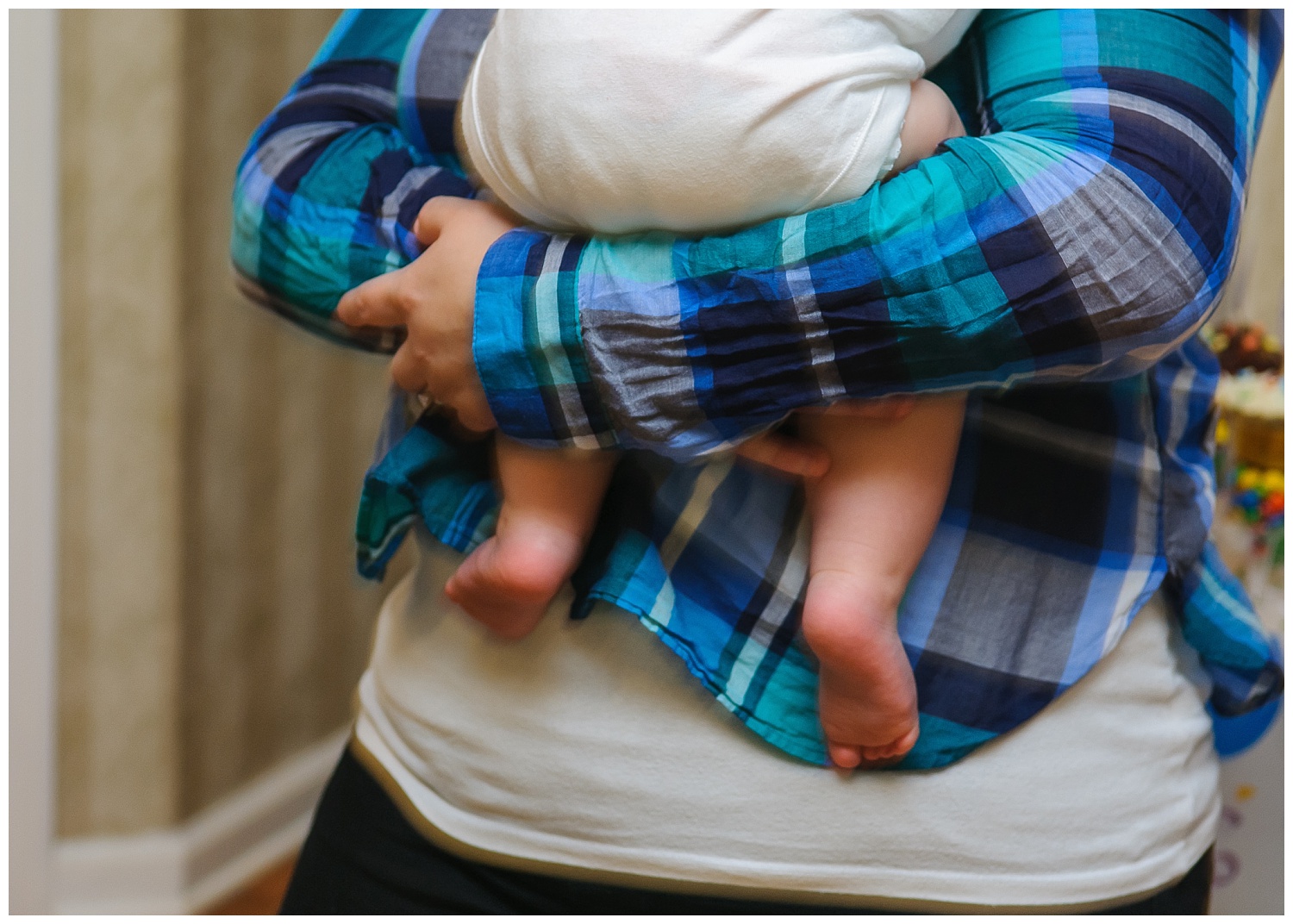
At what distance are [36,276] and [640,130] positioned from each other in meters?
1.27

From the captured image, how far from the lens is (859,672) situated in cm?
49

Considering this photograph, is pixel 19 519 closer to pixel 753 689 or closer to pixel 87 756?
pixel 87 756

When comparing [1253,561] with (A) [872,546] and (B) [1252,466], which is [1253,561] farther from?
(A) [872,546]

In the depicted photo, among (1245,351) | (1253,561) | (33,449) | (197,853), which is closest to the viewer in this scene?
(1253,561)

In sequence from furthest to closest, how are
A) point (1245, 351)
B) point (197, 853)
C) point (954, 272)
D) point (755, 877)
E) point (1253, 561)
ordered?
point (197, 853)
point (1245, 351)
point (1253, 561)
point (755, 877)
point (954, 272)

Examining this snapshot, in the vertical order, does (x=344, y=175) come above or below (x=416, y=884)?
above

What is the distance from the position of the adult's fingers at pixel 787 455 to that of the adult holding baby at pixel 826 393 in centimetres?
3

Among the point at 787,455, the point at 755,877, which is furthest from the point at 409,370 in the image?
the point at 755,877

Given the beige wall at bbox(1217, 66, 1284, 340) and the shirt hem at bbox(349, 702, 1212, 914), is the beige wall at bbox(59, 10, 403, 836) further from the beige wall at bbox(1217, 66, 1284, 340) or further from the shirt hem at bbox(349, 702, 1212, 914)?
the beige wall at bbox(1217, 66, 1284, 340)

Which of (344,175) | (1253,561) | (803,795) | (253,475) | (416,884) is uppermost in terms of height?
(344,175)

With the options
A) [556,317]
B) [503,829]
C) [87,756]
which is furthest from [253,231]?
[87,756]

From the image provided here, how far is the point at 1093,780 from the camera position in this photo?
54cm

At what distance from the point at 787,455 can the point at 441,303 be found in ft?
0.60

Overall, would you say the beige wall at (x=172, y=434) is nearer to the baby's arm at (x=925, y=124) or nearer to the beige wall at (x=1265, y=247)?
the baby's arm at (x=925, y=124)
